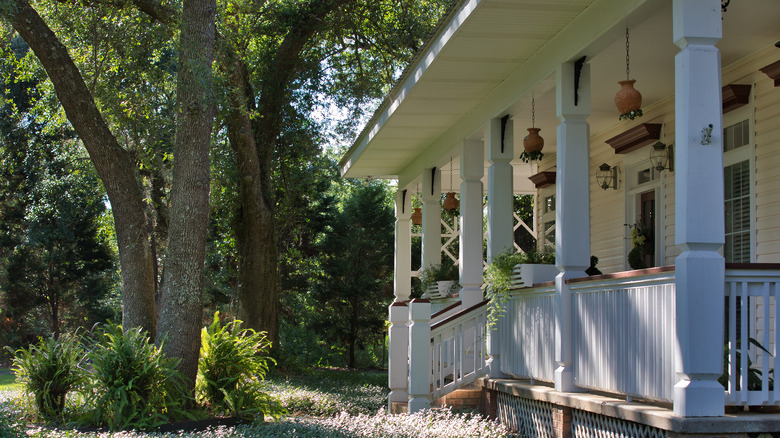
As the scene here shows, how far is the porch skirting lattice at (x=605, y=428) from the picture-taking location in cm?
534

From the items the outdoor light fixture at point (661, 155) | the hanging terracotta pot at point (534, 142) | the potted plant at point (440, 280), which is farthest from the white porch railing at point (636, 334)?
the potted plant at point (440, 280)

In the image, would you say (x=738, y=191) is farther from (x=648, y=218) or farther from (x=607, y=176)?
(x=607, y=176)

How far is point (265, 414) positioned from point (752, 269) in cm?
561

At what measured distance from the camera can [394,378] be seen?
9594 mm

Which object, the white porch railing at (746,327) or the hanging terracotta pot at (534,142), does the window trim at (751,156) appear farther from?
the white porch railing at (746,327)

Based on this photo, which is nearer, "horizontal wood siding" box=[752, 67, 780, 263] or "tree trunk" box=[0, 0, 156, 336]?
"horizontal wood siding" box=[752, 67, 780, 263]

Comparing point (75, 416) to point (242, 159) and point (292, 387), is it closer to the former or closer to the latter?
point (292, 387)

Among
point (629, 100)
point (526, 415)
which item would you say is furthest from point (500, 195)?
point (526, 415)

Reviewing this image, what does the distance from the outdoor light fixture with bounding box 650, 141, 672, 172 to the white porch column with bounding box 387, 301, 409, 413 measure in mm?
3670

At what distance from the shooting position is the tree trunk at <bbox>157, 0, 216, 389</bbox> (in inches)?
342

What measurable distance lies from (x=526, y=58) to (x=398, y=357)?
395cm

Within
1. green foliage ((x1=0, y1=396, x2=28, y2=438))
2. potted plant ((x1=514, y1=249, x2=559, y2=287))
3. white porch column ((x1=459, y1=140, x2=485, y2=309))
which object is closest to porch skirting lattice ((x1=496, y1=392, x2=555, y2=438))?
potted plant ((x1=514, y1=249, x2=559, y2=287))

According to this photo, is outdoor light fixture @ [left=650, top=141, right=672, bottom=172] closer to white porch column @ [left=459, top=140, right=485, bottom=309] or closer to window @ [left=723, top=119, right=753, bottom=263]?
window @ [left=723, top=119, right=753, bottom=263]

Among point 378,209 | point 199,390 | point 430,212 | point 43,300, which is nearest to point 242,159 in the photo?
point 430,212
